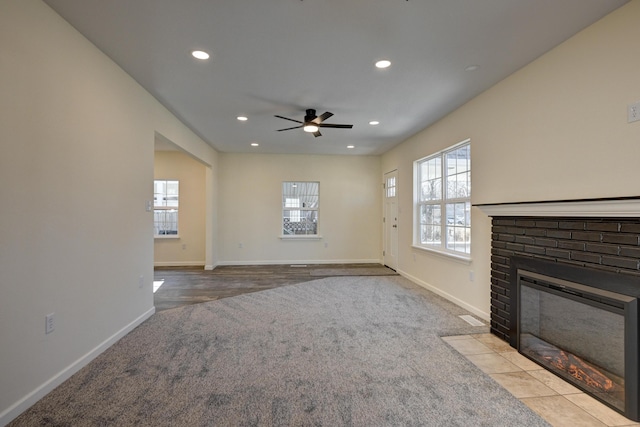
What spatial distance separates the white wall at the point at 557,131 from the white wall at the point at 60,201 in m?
3.92

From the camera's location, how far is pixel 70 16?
87.3 inches

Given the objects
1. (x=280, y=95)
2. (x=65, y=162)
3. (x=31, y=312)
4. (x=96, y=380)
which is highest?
(x=280, y=95)

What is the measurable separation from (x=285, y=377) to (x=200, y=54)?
2.79 meters

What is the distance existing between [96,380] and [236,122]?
11.9 feet

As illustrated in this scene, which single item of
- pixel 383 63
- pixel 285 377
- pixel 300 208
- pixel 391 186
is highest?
pixel 383 63

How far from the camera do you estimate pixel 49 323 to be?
2.16 m

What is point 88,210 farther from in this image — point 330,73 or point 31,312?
point 330,73

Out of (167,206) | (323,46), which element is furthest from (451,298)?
(167,206)

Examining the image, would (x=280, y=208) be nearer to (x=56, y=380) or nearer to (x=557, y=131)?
(x=56, y=380)

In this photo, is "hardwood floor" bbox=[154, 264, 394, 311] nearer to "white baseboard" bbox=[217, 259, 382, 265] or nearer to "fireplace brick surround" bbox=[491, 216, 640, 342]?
"white baseboard" bbox=[217, 259, 382, 265]

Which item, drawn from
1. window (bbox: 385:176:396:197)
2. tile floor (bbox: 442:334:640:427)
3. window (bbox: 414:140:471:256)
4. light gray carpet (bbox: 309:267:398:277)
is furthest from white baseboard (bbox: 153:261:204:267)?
tile floor (bbox: 442:334:640:427)

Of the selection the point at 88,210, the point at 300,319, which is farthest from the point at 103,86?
the point at 300,319

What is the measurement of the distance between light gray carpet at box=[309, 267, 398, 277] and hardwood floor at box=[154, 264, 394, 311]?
0.9 inches

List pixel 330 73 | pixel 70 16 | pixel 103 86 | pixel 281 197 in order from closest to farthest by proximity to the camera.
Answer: pixel 70 16, pixel 103 86, pixel 330 73, pixel 281 197
